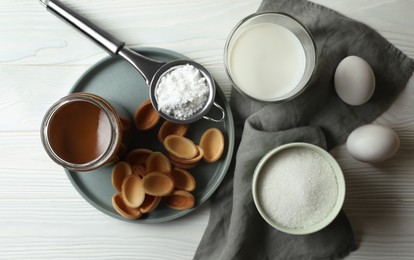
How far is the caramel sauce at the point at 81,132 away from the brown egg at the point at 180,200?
0.16 metres

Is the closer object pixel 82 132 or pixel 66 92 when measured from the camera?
pixel 82 132

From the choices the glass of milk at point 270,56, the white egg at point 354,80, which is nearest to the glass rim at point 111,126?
the glass of milk at point 270,56

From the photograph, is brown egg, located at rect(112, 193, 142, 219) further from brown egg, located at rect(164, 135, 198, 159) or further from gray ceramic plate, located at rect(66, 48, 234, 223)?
brown egg, located at rect(164, 135, 198, 159)

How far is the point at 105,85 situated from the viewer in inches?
32.8

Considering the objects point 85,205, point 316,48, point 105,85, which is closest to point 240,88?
point 316,48

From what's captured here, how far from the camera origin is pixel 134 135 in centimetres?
83

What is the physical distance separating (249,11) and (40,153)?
51 cm

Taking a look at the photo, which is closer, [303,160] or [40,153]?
[303,160]

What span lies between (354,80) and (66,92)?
560mm

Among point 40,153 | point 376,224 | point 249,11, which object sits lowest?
point 376,224

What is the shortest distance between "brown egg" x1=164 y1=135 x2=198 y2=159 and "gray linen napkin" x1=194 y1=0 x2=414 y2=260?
0.09m

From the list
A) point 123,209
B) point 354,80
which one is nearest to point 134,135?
point 123,209

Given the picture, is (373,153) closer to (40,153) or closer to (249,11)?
(249,11)

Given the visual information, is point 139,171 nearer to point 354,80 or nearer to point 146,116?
point 146,116
